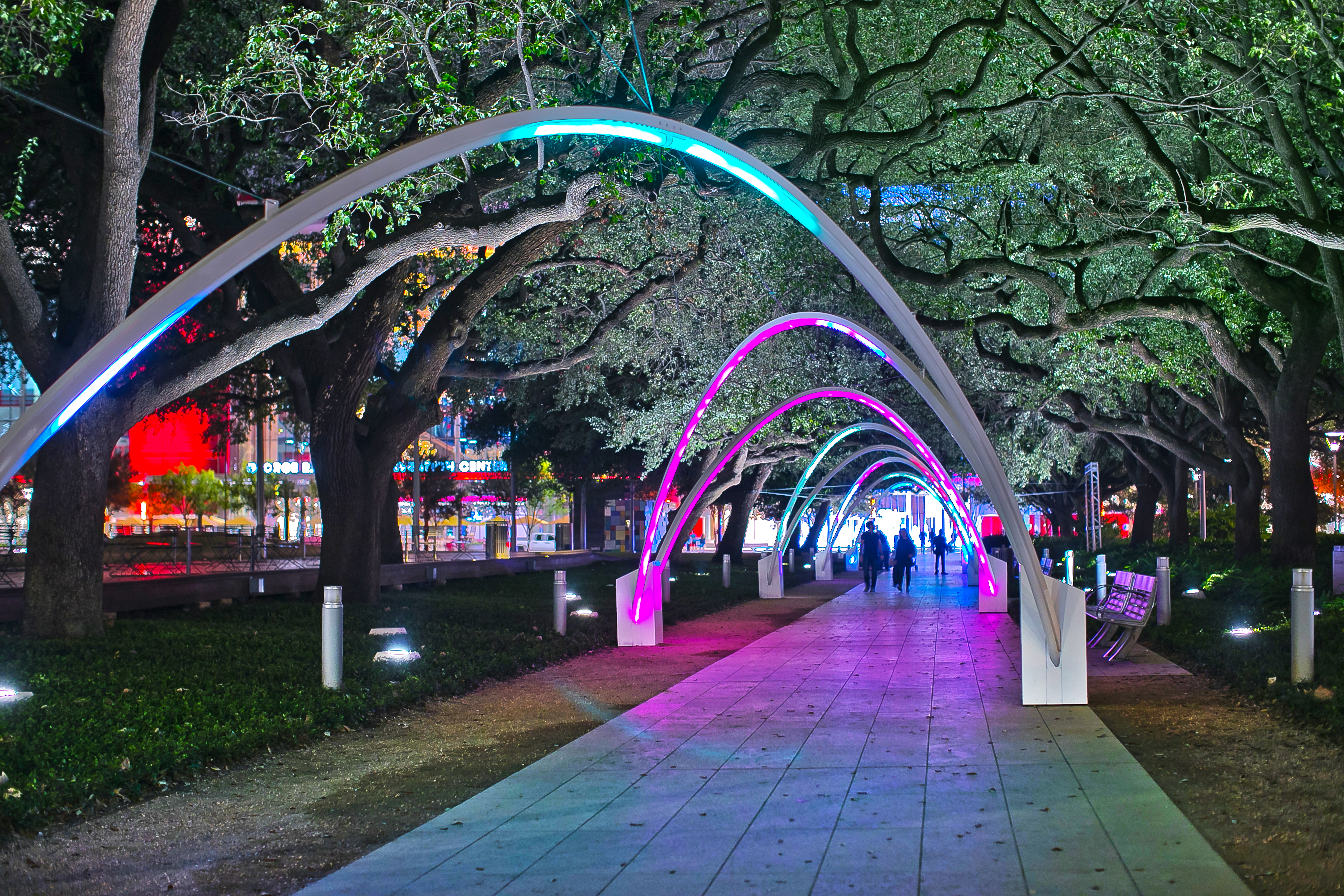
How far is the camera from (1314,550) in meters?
20.2

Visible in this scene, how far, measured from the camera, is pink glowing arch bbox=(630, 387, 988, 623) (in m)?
16.2

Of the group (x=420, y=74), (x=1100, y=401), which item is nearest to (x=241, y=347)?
(x=420, y=74)

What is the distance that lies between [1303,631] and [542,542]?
68.3 metres

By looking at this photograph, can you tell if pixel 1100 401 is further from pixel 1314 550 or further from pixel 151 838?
pixel 151 838

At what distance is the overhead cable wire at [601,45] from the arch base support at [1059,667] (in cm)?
600

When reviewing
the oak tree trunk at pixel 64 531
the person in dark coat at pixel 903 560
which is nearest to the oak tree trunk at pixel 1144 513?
the person in dark coat at pixel 903 560

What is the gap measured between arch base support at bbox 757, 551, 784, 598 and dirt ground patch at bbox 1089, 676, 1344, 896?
16494 millimetres

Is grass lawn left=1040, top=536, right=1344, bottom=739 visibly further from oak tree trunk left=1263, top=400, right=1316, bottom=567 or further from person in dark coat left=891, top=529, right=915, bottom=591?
person in dark coat left=891, top=529, right=915, bottom=591

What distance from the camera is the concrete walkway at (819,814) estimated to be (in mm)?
5312

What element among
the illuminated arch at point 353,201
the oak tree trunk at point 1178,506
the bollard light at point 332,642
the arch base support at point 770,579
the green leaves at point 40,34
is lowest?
the arch base support at point 770,579

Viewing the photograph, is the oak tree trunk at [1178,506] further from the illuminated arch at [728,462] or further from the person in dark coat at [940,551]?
the illuminated arch at [728,462]

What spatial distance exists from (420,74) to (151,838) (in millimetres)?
10038

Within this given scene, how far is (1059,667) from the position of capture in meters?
10.5

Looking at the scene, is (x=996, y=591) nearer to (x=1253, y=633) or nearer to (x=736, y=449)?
(x=736, y=449)
